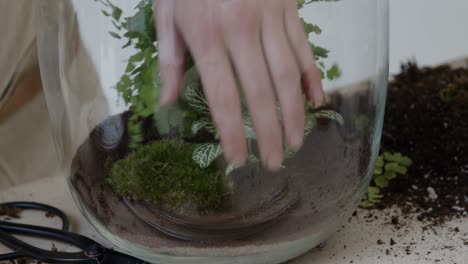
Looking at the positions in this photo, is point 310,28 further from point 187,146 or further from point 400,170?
point 400,170

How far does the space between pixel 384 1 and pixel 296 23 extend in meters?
0.20

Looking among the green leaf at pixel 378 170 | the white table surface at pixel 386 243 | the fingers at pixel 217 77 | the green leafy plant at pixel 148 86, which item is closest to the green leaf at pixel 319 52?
the green leafy plant at pixel 148 86

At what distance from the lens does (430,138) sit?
1.15 m

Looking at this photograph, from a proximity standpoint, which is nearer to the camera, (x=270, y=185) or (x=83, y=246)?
(x=270, y=185)

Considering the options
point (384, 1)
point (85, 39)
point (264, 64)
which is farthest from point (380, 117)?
point (85, 39)

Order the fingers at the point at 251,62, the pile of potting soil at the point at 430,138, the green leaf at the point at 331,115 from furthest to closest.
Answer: the pile of potting soil at the point at 430,138 < the green leaf at the point at 331,115 < the fingers at the point at 251,62

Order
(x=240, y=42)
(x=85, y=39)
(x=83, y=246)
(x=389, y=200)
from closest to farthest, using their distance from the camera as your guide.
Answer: (x=240, y=42)
(x=85, y=39)
(x=83, y=246)
(x=389, y=200)

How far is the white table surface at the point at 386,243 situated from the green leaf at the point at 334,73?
247mm

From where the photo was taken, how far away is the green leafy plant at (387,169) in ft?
3.43

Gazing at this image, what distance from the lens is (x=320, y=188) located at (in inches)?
30.1

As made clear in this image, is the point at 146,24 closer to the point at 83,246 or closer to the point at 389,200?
the point at 83,246

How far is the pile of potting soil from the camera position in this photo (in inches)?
39.3

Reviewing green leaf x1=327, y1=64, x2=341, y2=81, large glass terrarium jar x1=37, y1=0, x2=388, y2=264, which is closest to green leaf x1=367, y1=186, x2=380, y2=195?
large glass terrarium jar x1=37, y1=0, x2=388, y2=264

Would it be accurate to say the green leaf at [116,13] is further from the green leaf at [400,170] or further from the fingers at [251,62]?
the green leaf at [400,170]
